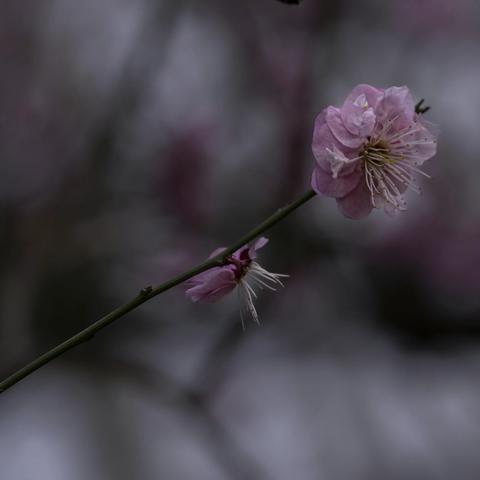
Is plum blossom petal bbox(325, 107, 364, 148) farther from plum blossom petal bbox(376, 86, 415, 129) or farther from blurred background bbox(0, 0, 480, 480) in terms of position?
blurred background bbox(0, 0, 480, 480)

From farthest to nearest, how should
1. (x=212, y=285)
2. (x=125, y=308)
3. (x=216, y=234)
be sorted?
(x=216, y=234) → (x=212, y=285) → (x=125, y=308)

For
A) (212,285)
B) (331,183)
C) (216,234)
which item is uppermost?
(331,183)

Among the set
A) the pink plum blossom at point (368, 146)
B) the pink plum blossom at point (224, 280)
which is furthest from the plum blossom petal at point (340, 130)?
the pink plum blossom at point (224, 280)

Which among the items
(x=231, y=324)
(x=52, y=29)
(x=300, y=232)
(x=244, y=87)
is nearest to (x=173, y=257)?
(x=231, y=324)

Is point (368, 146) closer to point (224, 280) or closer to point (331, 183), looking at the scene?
point (331, 183)

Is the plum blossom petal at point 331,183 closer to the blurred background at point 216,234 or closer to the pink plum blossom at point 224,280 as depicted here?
the pink plum blossom at point 224,280

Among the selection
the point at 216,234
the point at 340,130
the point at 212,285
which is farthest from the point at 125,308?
the point at 216,234
